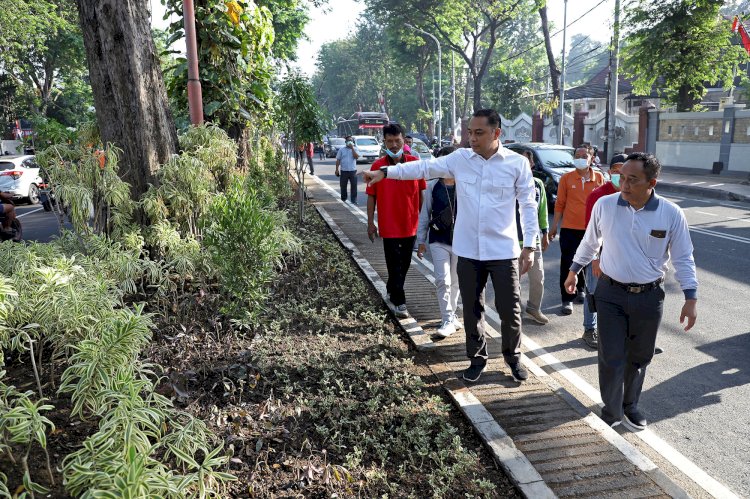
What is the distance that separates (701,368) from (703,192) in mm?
15592

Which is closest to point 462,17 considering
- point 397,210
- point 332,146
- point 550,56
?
point 550,56

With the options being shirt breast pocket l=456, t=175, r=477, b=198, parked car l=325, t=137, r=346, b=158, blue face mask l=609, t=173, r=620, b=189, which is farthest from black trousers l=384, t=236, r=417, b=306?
parked car l=325, t=137, r=346, b=158

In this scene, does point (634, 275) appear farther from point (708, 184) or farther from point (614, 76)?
point (614, 76)

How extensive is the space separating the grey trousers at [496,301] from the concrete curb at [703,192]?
1529 centimetres

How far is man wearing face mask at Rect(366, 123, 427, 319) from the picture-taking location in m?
5.80

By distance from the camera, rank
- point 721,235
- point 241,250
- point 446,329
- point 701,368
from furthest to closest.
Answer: point 721,235, point 446,329, point 701,368, point 241,250

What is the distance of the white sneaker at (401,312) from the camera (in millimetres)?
5902

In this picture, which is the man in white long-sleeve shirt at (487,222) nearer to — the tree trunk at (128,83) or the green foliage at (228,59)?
the tree trunk at (128,83)

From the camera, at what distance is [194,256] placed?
5.68 metres

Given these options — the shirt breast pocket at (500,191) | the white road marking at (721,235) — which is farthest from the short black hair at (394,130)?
the white road marking at (721,235)

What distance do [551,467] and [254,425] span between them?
1.76 meters

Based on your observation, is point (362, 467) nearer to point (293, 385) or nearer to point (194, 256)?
point (293, 385)

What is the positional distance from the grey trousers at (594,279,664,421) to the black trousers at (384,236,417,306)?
7.47 ft

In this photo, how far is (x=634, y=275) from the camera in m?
3.92
